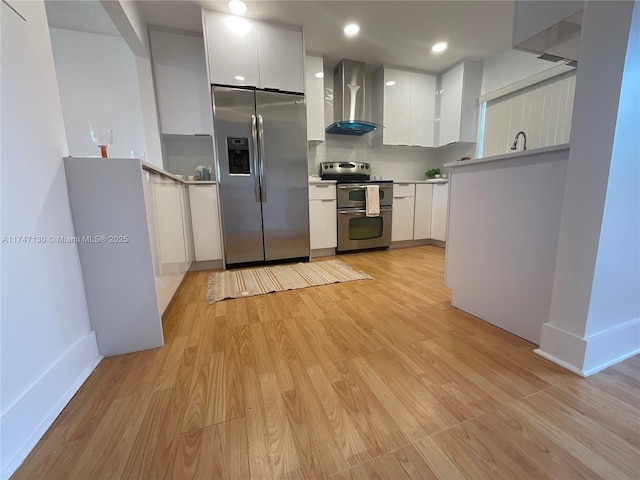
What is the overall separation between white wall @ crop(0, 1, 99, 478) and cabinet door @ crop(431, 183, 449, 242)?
3.55m

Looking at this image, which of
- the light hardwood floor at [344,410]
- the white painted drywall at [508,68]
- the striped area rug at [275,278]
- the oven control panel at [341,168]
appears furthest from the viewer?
the oven control panel at [341,168]

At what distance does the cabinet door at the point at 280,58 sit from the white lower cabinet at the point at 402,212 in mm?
1710

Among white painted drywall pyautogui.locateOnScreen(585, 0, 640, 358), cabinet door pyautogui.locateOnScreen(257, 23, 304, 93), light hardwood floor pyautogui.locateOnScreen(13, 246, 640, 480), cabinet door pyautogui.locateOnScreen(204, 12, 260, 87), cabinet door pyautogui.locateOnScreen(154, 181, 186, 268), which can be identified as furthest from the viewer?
cabinet door pyautogui.locateOnScreen(257, 23, 304, 93)

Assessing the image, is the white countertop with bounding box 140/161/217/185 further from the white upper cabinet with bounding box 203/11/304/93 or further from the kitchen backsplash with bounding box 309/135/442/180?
the kitchen backsplash with bounding box 309/135/442/180

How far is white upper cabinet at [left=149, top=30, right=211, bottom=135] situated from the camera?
2.56 m

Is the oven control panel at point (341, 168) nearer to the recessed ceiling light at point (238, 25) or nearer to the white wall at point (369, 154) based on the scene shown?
the white wall at point (369, 154)

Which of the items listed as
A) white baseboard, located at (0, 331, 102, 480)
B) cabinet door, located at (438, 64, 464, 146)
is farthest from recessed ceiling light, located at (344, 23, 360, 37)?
white baseboard, located at (0, 331, 102, 480)

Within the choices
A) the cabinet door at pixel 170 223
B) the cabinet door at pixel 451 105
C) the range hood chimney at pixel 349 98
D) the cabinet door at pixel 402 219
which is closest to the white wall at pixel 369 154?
the range hood chimney at pixel 349 98

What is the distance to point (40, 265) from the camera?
90 centimetres

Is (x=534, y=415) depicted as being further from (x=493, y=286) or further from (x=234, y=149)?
(x=234, y=149)

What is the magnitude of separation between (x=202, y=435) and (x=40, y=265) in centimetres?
80

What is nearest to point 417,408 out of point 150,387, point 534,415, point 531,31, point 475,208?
point 534,415

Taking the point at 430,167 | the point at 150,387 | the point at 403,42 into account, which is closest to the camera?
the point at 150,387

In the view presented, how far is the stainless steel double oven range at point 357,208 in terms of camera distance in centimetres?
313
